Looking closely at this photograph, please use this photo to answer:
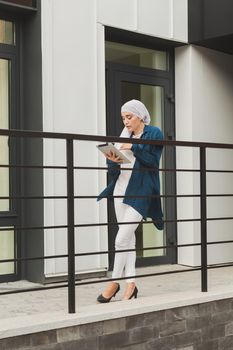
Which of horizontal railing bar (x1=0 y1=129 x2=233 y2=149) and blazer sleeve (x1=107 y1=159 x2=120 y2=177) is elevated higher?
horizontal railing bar (x1=0 y1=129 x2=233 y2=149)

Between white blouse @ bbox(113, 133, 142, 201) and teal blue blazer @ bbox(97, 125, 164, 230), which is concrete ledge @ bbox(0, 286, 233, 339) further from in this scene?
white blouse @ bbox(113, 133, 142, 201)

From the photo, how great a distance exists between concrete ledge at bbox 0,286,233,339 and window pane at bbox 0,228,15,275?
1717 millimetres

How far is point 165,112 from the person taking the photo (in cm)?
712

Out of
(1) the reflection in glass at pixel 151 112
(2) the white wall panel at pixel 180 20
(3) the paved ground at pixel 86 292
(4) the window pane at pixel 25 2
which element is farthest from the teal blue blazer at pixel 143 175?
(2) the white wall panel at pixel 180 20

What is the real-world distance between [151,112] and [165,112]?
0.17 metres

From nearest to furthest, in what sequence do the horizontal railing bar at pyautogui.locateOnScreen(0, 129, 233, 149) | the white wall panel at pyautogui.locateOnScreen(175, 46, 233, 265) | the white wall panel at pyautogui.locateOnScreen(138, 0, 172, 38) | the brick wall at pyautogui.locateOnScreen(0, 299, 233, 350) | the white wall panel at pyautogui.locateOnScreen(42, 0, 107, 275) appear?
the horizontal railing bar at pyautogui.locateOnScreen(0, 129, 233, 149)
the brick wall at pyautogui.locateOnScreen(0, 299, 233, 350)
the white wall panel at pyautogui.locateOnScreen(42, 0, 107, 275)
the white wall panel at pyautogui.locateOnScreen(138, 0, 172, 38)
the white wall panel at pyautogui.locateOnScreen(175, 46, 233, 265)

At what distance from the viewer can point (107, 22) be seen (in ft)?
20.4

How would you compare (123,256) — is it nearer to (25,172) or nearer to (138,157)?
(138,157)

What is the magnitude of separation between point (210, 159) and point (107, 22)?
216 centimetres

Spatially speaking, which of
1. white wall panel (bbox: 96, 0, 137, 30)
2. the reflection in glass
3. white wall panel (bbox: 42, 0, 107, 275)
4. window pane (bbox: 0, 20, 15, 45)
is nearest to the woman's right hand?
white wall panel (bbox: 42, 0, 107, 275)

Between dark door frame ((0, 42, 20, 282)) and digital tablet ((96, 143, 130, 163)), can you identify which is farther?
dark door frame ((0, 42, 20, 282))

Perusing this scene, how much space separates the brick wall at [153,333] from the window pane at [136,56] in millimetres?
3158

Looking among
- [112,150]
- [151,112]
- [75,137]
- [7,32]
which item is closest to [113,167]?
[112,150]

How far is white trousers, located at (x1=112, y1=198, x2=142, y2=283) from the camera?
4.63 m
